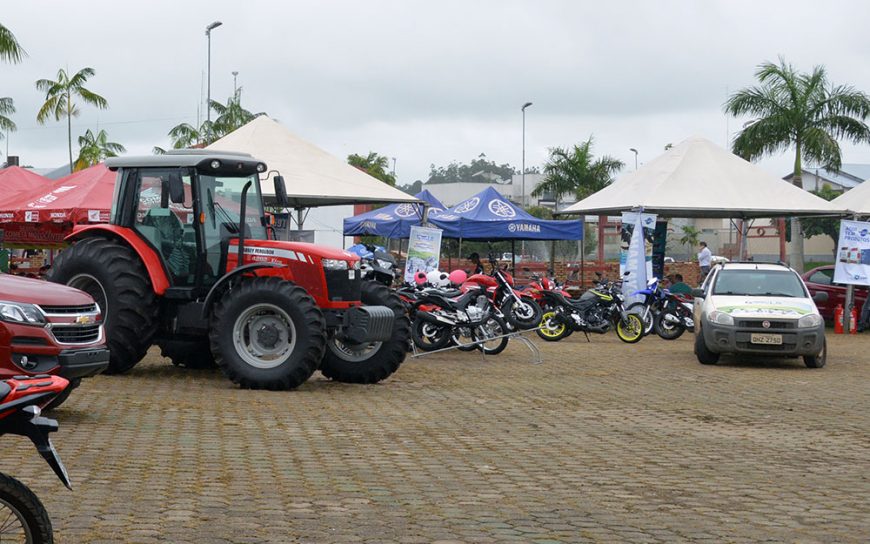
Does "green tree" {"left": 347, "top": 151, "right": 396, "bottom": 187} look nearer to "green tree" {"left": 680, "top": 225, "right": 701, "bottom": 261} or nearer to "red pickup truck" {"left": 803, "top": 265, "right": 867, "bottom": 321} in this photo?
"green tree" {"left": 680, "top": 225, "right": 701, "bottom": 261}

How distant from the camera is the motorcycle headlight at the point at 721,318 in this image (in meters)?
17.8

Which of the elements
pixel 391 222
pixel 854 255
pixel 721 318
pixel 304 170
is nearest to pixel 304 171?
pixel 304 170

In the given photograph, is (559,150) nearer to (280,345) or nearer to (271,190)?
(271,190)

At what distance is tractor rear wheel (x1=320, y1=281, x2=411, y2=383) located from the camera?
46.7ft

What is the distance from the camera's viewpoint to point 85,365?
32.0 ft

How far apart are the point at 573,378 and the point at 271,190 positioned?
9905 mm

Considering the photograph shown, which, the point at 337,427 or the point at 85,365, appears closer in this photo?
the point at 85,365

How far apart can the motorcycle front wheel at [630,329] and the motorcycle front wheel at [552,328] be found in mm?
1115

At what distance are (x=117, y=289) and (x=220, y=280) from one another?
127 centimetres

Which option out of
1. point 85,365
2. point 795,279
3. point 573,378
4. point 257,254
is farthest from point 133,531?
point 795,279

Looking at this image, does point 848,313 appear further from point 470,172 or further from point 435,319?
point 470,172

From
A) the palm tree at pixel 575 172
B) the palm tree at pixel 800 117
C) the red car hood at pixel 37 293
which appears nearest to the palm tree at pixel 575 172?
the palm tree at pixel 575 172

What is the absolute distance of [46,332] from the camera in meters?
Result: 9.54

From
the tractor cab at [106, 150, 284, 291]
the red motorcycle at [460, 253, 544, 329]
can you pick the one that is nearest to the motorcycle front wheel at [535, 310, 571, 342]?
the red motorcycle at [460, 253, 544, 329]
